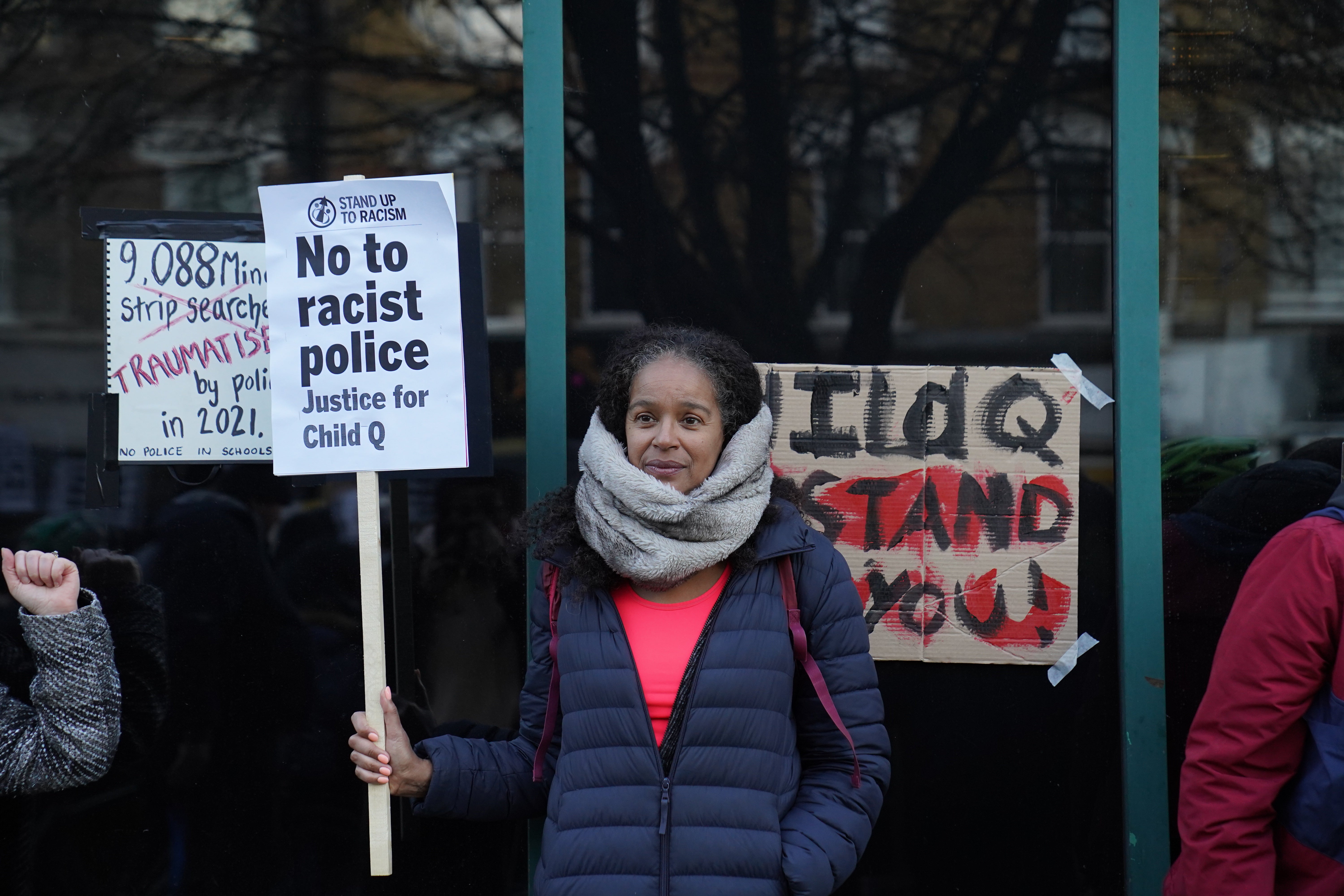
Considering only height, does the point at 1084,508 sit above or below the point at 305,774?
above

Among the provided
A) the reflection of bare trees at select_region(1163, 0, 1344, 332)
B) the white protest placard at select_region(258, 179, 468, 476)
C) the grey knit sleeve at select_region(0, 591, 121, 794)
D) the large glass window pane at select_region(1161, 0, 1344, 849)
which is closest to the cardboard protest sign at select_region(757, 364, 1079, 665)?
the large glass window pane at select_region(1161, 0, 1344, 849)

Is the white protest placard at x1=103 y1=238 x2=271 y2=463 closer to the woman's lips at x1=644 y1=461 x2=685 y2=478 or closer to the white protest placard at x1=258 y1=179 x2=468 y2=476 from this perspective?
the white protest placard at x1=258 y1=179 x2=468 y2=476

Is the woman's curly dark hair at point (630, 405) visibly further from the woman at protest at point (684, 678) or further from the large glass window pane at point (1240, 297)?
the large glass window pane at point (1240, 297)

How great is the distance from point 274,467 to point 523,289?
1.03 m

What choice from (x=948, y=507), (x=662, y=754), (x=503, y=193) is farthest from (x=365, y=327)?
(x=948, y=507)

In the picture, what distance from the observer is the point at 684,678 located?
90.5 inches

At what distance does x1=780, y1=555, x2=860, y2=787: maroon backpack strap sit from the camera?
2.33m

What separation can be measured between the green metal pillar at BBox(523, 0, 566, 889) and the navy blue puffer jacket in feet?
2.91

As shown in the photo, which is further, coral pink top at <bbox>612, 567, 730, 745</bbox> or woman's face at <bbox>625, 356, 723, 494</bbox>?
woman's face at <bbox>625, 356, 723, 494</bbox>

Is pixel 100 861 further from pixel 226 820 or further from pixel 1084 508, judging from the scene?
pixel 1084 508

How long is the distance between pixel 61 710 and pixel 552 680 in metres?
1.45

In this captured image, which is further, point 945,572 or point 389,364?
point 945,572

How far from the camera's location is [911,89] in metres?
3.29

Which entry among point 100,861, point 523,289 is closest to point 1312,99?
point 523,289
